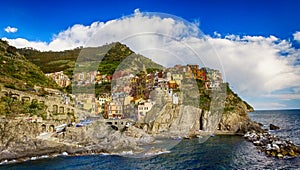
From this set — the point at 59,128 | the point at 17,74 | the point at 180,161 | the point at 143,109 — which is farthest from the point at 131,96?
the point at 180,161

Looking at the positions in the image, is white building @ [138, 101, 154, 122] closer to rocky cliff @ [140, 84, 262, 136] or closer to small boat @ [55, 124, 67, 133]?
rocky cliff @ [140, 84, 262, 136]

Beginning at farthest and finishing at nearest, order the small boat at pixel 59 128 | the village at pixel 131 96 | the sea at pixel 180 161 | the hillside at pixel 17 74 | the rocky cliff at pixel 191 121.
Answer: the village at pixel 131 96
the hillside at pixel 17 74
the rocky cliff at pixel 191 121
the small boat at pixel 59 128
the sea at pixel 180 161

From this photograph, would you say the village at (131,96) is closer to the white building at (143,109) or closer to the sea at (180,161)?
the white building at (143,109)

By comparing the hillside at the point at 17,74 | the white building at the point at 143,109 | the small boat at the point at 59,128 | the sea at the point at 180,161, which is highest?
the hillside at the point at 17,74

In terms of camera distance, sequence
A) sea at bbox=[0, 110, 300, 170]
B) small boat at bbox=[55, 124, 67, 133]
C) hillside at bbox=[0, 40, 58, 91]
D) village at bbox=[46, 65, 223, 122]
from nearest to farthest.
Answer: sea at bbox=[0, 110, 300, 170] → small boat at bbox=[55, 124, 67, 133] → hillside at bbox=[0, 40, 58, 91] → village at bbox=[46, 65, 223, 122]

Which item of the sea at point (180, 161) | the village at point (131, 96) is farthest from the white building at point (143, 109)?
the sea at point (180, 161)

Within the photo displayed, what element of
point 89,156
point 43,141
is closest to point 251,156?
point 89,156

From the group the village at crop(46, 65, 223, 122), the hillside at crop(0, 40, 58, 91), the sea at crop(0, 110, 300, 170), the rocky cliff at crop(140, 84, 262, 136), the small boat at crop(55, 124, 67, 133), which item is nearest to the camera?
the sea at crop(0, 110, 300, 170)

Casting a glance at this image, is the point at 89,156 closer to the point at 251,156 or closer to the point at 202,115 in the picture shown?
the point at 251,156

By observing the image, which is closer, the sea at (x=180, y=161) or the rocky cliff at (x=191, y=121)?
the sea at (x=180, y=161)

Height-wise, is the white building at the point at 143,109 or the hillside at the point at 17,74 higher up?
the hillside at the point at 17,74

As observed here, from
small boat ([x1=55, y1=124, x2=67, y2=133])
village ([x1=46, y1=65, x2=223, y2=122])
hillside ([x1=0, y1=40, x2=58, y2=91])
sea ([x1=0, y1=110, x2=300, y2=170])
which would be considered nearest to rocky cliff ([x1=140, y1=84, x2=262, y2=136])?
village ([x1=46, y1=65, x2=223, y2=122])

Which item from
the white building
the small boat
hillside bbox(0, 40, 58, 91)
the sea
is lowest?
the sea
